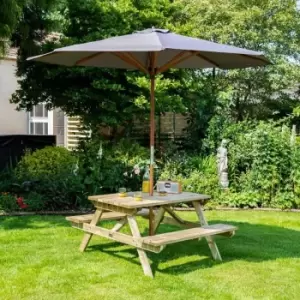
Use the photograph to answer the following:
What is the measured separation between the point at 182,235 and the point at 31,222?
10.3 feet

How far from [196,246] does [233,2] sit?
346 inches

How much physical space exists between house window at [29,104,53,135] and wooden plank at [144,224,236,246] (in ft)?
32.2

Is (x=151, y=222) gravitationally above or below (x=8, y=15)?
below

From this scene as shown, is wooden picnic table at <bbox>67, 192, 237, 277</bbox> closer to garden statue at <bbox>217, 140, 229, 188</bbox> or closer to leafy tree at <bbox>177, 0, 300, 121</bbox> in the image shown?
garden statue at <bbox>217, 140, 229, 188</bbox>

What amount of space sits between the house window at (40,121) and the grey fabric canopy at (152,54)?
819 cm

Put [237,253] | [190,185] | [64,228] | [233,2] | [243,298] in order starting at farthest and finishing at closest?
[233,2], [190,185], [64,228], [237,253], [243,298]

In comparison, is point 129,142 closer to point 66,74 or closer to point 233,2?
point 66,74

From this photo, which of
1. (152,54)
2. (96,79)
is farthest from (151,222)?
(96,79)

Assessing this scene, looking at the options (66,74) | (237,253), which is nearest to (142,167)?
(66,74)

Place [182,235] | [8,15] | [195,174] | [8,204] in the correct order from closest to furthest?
1. [182,235]
2. [8,15]
3. [8,204]
4. [195,174]

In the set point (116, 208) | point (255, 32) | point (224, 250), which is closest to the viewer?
point (116, 208)

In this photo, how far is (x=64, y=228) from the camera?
22.0 feet

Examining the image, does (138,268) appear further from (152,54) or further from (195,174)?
(195,174)

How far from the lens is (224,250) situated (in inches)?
223
